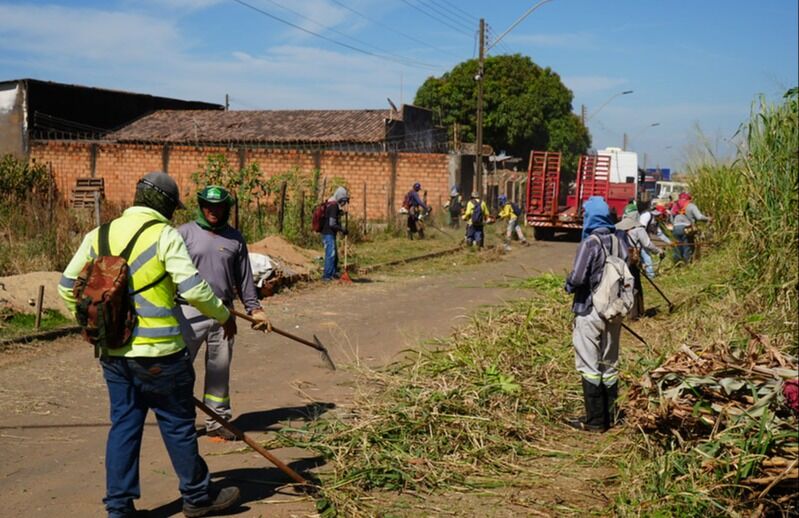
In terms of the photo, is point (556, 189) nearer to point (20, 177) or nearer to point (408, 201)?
point (408, 201)

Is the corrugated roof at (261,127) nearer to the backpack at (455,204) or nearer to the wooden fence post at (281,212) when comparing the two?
the backpack at (455,204)

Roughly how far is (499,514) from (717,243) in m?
11.9

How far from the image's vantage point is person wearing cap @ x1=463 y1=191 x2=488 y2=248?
22.3 meters

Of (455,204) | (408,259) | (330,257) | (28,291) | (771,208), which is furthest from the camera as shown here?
(455,204)

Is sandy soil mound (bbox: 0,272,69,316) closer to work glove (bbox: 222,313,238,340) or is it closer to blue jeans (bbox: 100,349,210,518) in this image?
work glove (bbox: 222,313,238,340)

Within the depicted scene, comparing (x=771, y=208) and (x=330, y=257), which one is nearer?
(x=771, y=208)

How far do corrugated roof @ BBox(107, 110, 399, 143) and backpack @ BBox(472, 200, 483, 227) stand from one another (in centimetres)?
1179

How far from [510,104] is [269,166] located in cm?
2152

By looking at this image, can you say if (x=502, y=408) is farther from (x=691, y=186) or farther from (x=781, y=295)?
(x=691, y=186)

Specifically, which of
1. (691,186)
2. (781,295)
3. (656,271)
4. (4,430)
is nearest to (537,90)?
(691,186)

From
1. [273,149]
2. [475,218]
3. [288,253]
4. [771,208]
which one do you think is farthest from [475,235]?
[771,208]

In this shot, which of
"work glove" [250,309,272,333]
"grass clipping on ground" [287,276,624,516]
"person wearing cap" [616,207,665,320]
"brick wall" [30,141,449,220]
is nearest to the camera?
"grass clipping on ground" [287,276,624,516]

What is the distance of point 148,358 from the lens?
15.4 feet

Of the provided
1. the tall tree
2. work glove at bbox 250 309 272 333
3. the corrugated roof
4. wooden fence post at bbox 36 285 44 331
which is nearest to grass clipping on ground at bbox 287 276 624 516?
work glove at bbox 250 309 272 333
